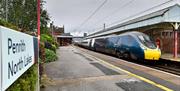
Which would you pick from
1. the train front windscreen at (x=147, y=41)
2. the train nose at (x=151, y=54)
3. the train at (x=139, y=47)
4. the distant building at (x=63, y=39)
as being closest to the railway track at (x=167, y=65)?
the train nose at (x=151, y=54)

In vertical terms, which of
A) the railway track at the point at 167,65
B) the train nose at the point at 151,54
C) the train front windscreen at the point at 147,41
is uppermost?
the train front windscreen at the point at 147,41

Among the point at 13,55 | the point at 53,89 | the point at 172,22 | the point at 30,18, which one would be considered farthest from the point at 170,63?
the point at 13,55

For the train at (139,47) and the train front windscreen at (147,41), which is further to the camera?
the train front windscreen at (147,41)

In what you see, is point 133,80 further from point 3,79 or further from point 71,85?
point 3,79

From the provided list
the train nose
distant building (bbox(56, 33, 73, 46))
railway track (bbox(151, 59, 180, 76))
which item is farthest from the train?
distant building (bbox(56, 33, 73, 46))

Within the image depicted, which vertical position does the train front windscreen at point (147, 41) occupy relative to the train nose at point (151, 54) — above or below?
above

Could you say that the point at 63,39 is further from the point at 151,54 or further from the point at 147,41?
the point at 151,54

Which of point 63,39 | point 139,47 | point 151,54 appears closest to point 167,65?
point 151,54

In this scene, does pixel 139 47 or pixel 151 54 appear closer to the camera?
pixel 151 54

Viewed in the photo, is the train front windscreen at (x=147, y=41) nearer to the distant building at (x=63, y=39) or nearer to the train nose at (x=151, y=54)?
the train nose at (x=151, y=54)

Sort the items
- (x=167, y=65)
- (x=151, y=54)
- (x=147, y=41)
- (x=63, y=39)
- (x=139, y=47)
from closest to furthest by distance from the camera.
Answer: (x=151, y=54)
(x=139, y=47)
(x=167, y=65)
(x=147, y=41)
(x=63, y=39)

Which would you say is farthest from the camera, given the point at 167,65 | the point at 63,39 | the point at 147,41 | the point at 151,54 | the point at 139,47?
the point at 63,39

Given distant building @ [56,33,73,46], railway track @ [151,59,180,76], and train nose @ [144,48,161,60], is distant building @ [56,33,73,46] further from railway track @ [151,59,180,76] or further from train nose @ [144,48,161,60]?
train nose @ [144,48,161,60]

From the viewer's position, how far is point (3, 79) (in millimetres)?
2625
